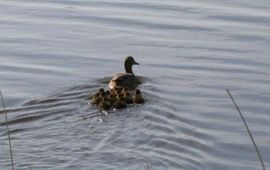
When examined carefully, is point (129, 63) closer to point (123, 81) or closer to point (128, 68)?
point (128, 68)


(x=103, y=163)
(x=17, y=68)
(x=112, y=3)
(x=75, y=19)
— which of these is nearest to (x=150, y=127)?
(x=103, y=163)

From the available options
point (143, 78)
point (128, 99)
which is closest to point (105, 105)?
point (128, 99)

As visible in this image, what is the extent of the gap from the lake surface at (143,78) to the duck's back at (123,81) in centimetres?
17

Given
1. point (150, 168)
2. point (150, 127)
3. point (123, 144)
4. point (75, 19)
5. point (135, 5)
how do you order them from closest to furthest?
point (150, 168)
point (123, 144)
point (150, 127)
point (75, 19)
point (135, 5)

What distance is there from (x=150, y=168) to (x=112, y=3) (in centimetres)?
873

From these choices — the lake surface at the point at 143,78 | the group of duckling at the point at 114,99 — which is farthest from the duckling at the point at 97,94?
the lake surface at the point at 143,78

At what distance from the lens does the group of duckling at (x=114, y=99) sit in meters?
11.5

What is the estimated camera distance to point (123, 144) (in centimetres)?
971

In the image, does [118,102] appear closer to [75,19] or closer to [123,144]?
[123,144]

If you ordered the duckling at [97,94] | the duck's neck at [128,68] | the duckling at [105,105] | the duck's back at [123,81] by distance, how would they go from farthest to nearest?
1. the duck's neck at [128,68]
2. the duck's back at [123,81]
3. the duckling at [97,94]
4. the duckling at [105,105]

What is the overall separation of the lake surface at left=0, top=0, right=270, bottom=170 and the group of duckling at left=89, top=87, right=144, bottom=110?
14cm

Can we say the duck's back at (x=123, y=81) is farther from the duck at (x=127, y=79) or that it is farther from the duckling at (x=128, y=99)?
the duckling at (x=128, y=99)

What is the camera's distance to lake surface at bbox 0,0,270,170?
9.48 m

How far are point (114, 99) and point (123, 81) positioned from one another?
1.02 m
